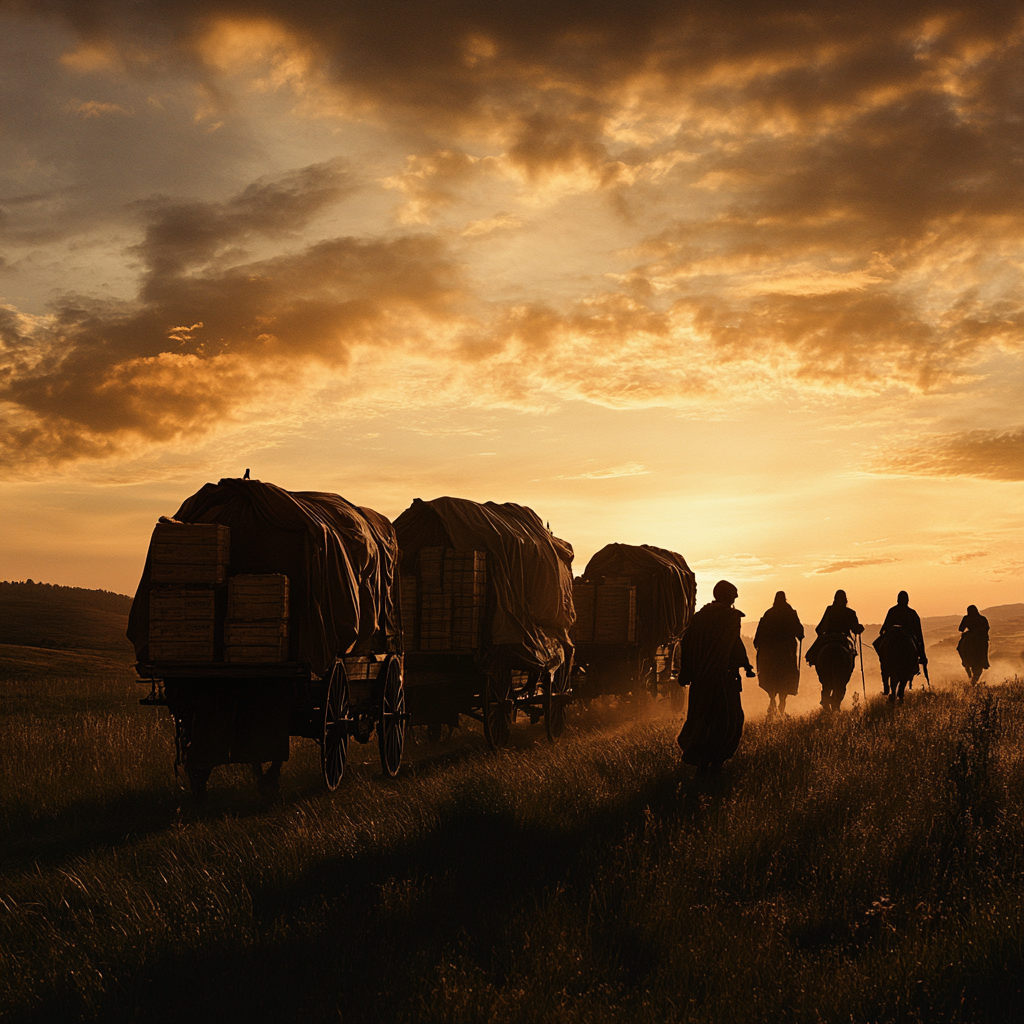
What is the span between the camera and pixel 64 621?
6028 centimetres

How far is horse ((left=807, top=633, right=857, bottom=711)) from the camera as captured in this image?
1925 cm

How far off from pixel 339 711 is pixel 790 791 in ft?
16.6

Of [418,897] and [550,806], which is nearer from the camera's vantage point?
[418,897]

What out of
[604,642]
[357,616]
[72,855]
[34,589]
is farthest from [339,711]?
[34,589]

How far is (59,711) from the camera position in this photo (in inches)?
770

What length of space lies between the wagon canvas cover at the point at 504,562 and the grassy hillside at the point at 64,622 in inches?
831

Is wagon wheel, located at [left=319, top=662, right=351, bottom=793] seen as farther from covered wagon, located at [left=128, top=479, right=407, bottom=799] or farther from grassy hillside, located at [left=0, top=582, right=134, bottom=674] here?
grassy hillside, located at [left=0, top=582, right=134, bottom=674]

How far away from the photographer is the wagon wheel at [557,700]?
660 inches

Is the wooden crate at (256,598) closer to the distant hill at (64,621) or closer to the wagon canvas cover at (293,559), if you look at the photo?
the wagon canvas cover at (293,559)


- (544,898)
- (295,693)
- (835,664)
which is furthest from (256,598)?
(835,664)

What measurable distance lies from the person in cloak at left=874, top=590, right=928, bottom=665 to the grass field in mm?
9216

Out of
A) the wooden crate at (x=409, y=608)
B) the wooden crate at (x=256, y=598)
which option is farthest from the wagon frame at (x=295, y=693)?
the wooden crate at (x=409, y=608)

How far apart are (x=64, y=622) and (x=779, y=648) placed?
52617 mm

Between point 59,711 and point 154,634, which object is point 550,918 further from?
point 59,711
